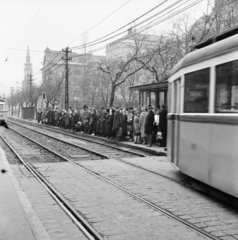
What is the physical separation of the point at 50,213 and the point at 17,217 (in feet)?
1.85

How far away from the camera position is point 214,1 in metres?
23.9

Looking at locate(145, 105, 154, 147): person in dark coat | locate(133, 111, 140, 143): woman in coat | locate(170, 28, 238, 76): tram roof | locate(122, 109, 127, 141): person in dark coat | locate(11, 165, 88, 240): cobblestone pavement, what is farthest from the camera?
locate(122, 109, 127, 141): person in dark coat

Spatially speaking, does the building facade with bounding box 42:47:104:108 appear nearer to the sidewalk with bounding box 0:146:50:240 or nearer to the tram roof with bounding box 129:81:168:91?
the tram roof with bounding box 129:81:168:91

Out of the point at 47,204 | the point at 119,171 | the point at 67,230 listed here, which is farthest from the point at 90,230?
the point at 119,171

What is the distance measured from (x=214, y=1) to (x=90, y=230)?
2238cm

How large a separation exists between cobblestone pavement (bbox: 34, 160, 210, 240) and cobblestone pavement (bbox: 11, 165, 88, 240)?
33 cm

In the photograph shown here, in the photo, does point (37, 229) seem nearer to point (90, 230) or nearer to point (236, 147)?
point (90, 230)

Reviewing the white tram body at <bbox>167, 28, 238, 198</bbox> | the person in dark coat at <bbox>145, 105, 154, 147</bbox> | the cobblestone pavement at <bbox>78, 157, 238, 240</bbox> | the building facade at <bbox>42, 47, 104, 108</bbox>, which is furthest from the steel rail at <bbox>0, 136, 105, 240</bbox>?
the building facade at <bbox>42, 47, 104, 108</bbox>

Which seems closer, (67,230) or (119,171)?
(67,230)

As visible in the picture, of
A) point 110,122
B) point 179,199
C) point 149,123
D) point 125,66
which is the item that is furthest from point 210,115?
point 125,66

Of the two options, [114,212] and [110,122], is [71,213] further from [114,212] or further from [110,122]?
[110,122]

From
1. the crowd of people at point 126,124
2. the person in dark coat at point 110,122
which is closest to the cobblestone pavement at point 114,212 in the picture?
the crowd of people at point 126,124

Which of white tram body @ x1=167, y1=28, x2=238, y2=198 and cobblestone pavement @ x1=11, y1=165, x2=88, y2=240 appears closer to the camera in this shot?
cobblestone pavement @ x1=11, y1=165, x2=88, y2=240

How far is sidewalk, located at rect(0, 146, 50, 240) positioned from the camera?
14.2 ft
